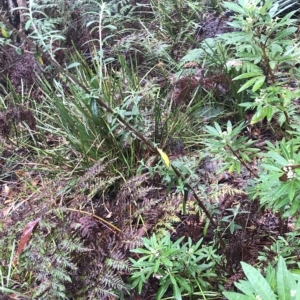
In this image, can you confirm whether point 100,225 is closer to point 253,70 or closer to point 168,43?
point 253,70

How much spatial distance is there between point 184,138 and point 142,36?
1.47 metres

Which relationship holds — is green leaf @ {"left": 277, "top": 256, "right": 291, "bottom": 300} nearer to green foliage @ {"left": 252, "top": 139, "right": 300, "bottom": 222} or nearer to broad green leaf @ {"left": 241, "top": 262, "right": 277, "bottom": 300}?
broad green leaf @ {"left": 241, "top": 262, "right": 277, "bottom": 300}

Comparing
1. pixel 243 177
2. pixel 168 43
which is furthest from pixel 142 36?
pixel 243 177

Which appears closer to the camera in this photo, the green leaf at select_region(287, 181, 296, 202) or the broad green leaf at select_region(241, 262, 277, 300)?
the broad green leaf at select_region(241, 262, 277, 300)

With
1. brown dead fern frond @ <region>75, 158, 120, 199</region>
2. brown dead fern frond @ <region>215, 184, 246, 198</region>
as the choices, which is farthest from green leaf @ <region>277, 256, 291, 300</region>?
brown dead fern frond @ <region>75, 158, 120, 199</region>

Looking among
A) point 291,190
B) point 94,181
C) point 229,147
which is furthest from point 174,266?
point 94,181

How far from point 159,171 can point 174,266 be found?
0.40 metres

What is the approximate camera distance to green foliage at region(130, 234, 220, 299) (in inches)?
58.8

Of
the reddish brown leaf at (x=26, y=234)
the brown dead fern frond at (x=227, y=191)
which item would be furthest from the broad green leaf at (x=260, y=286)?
the reddish brown leaf at (x=26, y=234)

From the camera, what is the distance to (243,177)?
2191 millimetres

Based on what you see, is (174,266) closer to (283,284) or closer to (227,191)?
(227,191)

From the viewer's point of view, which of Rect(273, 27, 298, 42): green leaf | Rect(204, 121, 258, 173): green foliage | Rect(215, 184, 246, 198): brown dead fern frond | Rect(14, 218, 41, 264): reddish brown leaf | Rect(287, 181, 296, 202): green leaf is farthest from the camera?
Rect(215, 184, 246, 198): brown dead fern frond

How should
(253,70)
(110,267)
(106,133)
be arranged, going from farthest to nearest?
(106,133) < (110,267) < (253,70)

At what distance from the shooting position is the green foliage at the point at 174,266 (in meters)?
1.49
